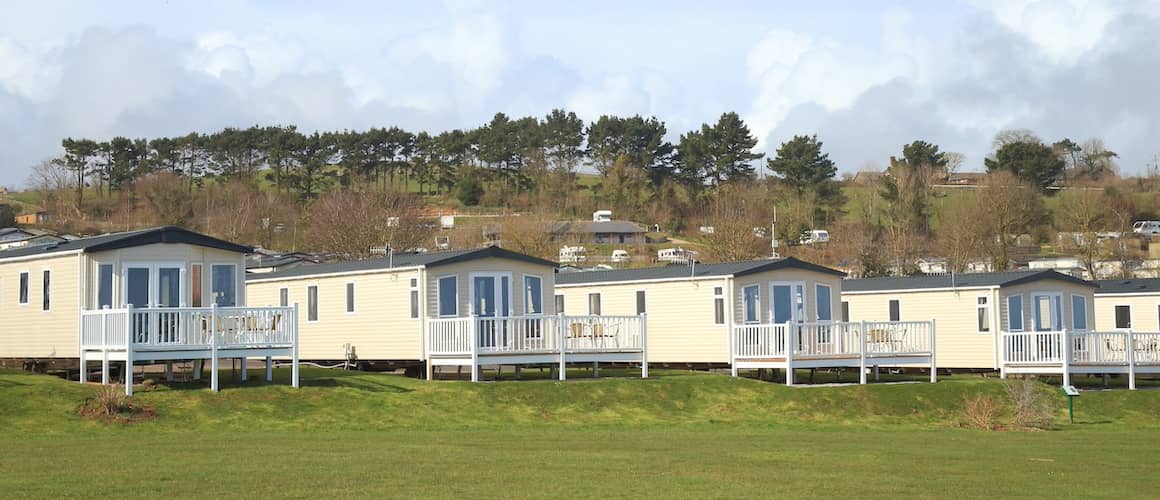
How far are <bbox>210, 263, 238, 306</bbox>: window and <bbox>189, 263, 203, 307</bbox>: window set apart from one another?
259 mm

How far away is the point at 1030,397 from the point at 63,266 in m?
→ 19.7

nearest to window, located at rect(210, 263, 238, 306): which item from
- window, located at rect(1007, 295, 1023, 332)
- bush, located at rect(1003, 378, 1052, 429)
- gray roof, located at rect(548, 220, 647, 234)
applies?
bush, located at rect(1003, 378, 1052, 429)

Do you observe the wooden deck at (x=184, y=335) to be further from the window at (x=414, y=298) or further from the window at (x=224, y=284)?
the window at (x=414, y=298)

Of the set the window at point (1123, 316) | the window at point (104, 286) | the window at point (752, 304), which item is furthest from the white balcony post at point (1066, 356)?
the window at point (104, 286)

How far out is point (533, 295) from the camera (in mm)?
33875

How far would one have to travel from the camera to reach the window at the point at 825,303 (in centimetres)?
3684

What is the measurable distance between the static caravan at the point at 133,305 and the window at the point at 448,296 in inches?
182

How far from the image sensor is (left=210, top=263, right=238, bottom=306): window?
2943cm

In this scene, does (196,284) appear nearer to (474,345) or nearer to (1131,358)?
(474,345)

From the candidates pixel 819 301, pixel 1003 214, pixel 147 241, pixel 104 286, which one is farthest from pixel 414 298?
pixel 1003 214

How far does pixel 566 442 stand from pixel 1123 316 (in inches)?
1057

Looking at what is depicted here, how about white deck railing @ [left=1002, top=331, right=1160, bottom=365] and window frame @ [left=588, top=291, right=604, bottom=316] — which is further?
window frame @ [left=588, top=291, right=604, bottom=316]

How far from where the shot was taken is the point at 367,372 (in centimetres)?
3347

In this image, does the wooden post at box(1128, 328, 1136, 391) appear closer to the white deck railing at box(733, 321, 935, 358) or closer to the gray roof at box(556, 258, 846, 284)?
the white deck railing at box(733, 321, 935, 358)
